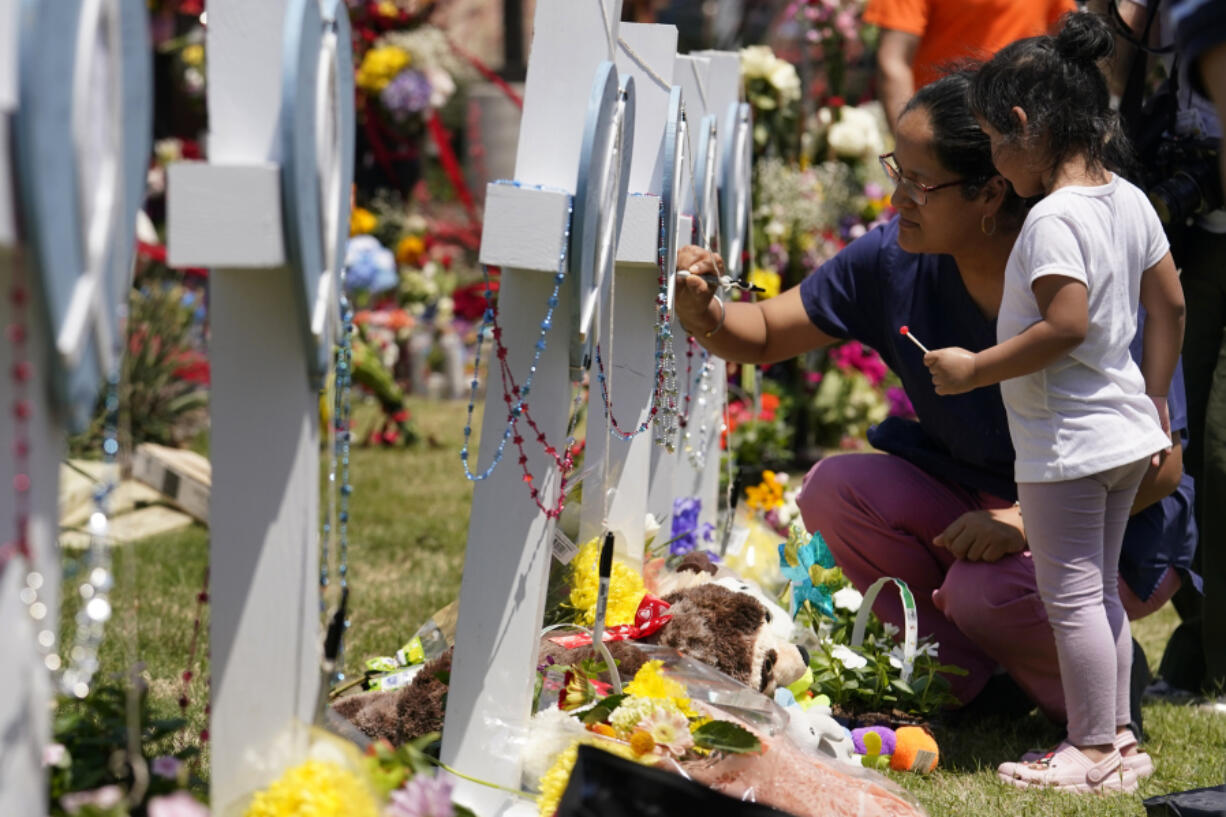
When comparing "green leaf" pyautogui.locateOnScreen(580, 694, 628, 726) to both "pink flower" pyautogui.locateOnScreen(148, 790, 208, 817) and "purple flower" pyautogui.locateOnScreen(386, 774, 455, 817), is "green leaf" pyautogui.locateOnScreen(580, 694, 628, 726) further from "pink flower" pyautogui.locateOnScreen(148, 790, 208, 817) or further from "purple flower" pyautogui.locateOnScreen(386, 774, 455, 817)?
"pink flower" pyautogui.locateOnScreen(148, 790, 208, 817)

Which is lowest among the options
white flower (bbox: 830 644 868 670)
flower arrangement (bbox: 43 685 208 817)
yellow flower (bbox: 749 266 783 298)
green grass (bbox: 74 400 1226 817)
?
green grass (bbox: 74 400 1226 817)

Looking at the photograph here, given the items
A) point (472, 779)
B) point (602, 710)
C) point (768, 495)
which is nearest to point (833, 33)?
point (768, 495)

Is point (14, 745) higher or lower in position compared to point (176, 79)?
lower

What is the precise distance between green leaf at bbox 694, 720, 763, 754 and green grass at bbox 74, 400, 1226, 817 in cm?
52

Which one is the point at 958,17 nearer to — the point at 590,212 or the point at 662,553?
the point at 662,553

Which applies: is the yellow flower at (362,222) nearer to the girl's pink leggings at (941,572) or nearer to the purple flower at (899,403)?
the purple flower at (899,403)

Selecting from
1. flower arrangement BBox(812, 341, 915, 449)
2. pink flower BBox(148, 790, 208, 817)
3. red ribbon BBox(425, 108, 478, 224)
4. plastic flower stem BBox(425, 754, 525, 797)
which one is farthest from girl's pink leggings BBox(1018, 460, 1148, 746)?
red ribbon BBox(425, 108, 478, 224)

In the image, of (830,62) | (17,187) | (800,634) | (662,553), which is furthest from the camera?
(830,62)

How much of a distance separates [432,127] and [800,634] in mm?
6280

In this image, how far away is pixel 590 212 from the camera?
1.79 meters

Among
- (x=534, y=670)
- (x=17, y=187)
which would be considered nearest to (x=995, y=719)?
(x=534, y=670)

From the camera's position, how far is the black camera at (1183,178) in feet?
9.59

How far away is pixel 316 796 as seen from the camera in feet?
4.62

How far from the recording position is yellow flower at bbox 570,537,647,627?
7.88 ft
